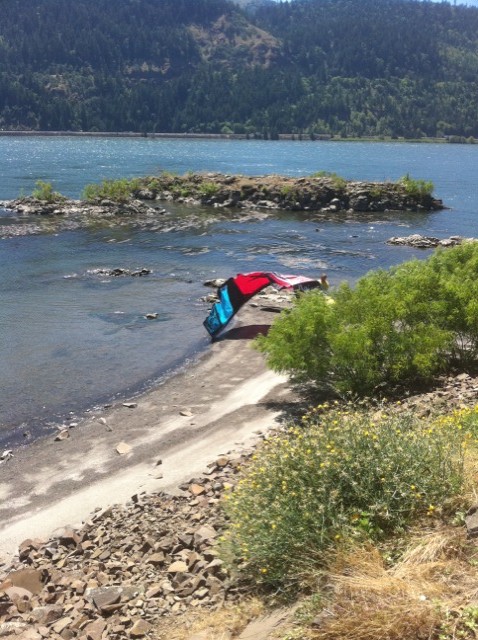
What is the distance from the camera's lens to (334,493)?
9.17m

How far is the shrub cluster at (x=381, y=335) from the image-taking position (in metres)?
17.7

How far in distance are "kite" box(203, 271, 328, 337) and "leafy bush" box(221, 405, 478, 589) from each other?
17661mm

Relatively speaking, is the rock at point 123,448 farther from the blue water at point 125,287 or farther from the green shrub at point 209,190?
the green shrub at point 209,190

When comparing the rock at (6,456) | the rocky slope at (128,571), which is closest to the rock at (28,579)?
the rocky slope at (128,571)

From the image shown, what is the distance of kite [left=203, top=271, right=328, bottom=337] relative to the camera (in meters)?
27.9

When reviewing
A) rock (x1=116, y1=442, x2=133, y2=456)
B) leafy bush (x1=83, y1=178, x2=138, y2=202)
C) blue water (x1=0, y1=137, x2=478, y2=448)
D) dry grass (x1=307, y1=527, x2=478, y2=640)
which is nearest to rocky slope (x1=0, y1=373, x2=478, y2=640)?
dry grass (x1=307, y1=527, x2=478, y2=640)

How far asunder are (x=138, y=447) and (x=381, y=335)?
6971 mm

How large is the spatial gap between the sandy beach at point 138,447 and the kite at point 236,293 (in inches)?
168

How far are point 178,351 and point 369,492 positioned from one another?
17491 millimetres

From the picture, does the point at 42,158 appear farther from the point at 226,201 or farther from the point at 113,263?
the point at 113,263

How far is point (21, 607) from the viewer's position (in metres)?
11.0

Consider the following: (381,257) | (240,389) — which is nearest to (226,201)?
(381,257)

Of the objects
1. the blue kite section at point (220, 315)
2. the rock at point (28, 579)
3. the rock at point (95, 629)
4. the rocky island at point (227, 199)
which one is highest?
the rocky island at point (227, 199)

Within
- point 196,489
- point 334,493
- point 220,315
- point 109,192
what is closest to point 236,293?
point 220,315
